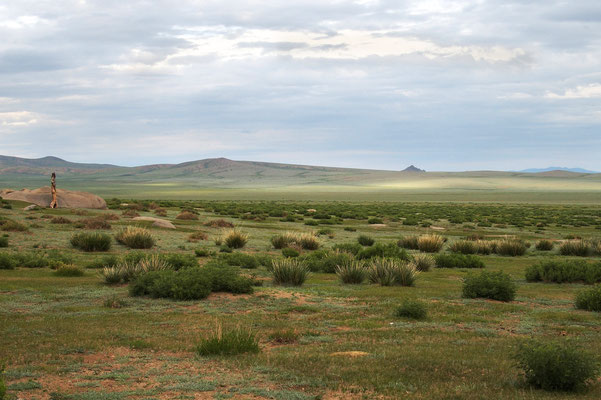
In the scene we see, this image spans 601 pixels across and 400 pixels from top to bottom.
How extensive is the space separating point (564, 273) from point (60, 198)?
38581 mm

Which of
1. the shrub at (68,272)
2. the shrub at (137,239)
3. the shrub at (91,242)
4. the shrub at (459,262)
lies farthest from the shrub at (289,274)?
the shrub at (91,242)

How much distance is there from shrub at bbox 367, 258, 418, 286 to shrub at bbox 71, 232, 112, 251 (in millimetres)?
12840

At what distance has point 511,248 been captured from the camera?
28062 mm

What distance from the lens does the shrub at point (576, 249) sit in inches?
1094

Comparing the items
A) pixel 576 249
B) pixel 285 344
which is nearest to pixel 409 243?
pixel 576 249

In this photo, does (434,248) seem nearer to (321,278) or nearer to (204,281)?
(321,278)

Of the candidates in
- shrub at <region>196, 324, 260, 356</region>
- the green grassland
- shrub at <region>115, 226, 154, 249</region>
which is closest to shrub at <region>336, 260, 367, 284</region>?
the green grassland

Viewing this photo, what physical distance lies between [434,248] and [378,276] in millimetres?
12189

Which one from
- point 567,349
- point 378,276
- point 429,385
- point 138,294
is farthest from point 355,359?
point 378,276

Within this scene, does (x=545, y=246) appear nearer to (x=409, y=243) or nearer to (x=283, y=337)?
(x=409, y=243)

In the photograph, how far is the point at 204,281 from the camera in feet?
47.4

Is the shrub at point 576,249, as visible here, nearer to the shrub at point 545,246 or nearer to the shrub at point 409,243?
the shrub at point 545,246

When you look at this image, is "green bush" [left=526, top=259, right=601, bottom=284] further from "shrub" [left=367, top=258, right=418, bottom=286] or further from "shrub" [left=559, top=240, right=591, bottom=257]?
"shrub" [left=559, top=240, right=591, bottom=257]

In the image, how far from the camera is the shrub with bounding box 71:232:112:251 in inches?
945
